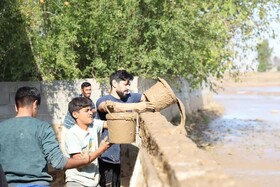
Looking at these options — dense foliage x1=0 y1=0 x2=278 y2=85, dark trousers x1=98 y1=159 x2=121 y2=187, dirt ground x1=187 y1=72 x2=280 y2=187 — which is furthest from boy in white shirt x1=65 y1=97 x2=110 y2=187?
dirt ground x1=187 y1=72 x2=280 y2=187

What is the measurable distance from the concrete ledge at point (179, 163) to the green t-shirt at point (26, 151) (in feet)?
2.15

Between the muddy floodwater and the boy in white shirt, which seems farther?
the muddy floodwater

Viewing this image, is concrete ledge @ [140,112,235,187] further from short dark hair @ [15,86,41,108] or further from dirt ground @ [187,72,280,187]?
dirt ground @ [187,72,280,187]

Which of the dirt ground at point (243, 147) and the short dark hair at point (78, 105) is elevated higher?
the short dark hair at point (78, 105)

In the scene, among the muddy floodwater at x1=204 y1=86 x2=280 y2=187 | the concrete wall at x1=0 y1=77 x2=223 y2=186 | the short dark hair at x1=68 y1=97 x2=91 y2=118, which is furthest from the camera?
the muddy floodwater at x1=204 y1=86 x2=280 y2=187

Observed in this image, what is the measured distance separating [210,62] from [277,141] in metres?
4.27

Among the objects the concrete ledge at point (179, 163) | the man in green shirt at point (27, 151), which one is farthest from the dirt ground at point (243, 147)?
the man in green shirt at point (27, 151)

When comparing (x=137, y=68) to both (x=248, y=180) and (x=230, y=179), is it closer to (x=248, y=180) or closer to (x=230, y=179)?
(x=248, y=180)

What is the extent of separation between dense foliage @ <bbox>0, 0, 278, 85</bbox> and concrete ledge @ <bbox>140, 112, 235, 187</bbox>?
4.88m

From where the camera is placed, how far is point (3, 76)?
358 inches

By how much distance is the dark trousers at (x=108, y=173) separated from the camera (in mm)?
5898

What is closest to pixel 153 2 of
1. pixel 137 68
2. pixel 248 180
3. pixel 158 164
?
pixel 137 68

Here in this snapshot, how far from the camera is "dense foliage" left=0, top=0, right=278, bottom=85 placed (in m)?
8.77

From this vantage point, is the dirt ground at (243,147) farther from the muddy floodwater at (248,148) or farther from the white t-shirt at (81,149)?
the white t-shirt at (81,149)
